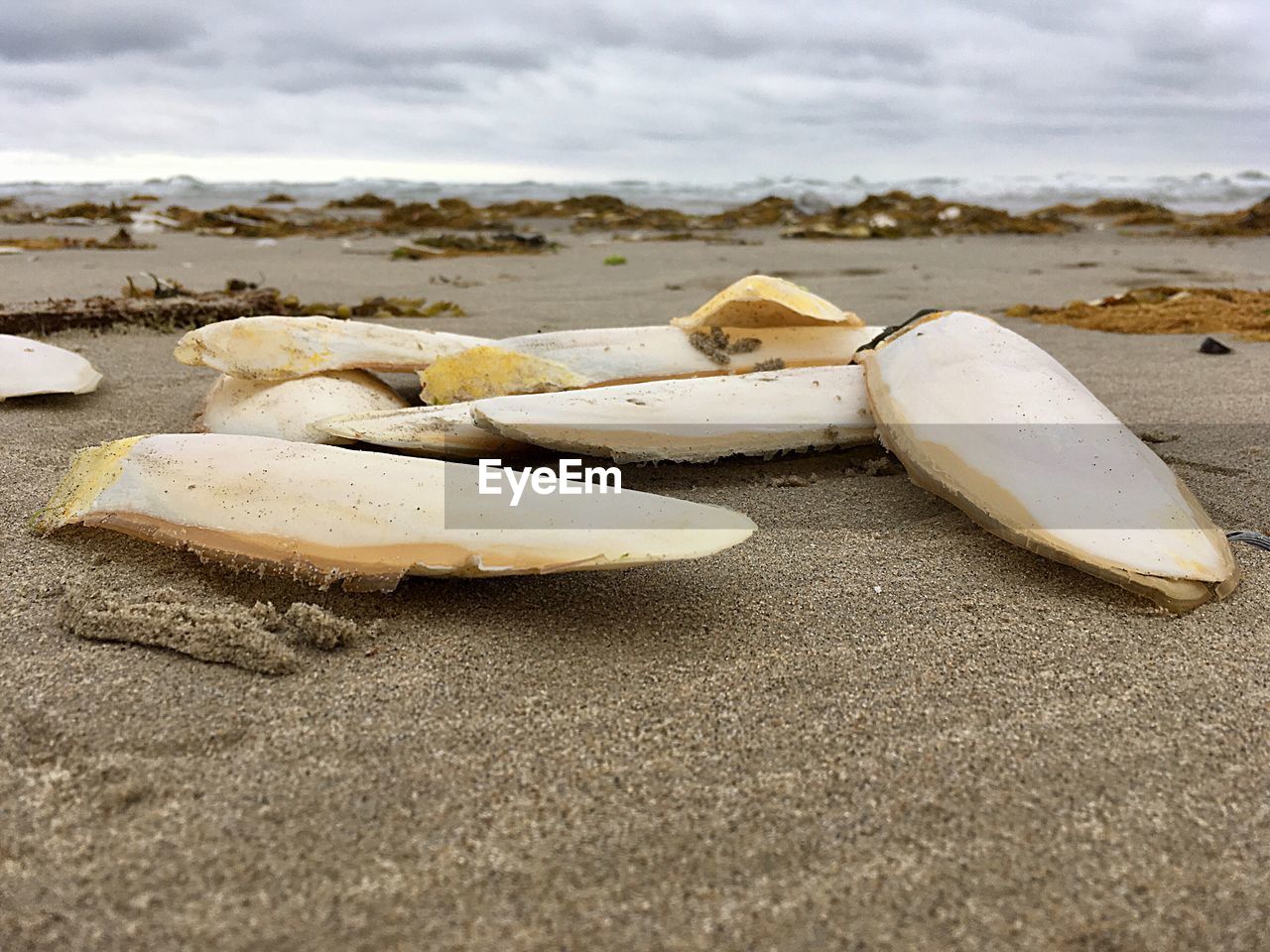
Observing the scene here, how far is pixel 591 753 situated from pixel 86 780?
544 mm

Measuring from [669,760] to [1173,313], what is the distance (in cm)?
387

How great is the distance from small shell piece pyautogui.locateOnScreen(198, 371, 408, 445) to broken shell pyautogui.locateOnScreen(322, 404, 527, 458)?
5 centimetres

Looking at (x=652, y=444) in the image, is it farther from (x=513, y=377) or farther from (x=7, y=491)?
(x=7, y=491)

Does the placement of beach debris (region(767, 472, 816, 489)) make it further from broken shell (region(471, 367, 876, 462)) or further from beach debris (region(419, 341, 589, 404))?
beach debris (region(419, 341, 589, 404))

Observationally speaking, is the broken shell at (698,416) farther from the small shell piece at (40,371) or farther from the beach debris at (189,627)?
the small shell piece at (40,371)

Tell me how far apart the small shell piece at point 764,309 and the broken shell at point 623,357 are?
0.02 metres

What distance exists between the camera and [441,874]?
34.9 inches

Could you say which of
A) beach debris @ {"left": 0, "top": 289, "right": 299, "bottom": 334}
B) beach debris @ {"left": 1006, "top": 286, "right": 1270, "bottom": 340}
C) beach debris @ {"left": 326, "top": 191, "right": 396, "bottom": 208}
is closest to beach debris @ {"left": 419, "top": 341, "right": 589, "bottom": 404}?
beach debris @ {"left": 0, "top": 289, "right": 299, "bottom": 334}

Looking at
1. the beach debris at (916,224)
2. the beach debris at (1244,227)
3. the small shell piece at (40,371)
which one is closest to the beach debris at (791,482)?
the small shell piece at (40,371)

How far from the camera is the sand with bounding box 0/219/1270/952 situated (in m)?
0.85

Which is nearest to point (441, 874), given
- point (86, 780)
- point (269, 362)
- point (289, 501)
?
point (86, 780)

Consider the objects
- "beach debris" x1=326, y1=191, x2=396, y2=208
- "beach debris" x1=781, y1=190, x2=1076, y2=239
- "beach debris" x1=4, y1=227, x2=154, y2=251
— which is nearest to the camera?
"beach debris" x1=4, y1=227, x2=154, y2=251

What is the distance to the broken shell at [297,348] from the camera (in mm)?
2291

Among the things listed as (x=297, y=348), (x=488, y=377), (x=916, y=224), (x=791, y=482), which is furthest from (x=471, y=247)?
(x=791, y=482)
